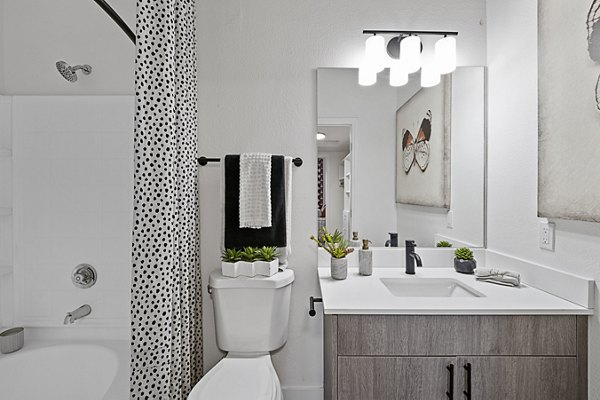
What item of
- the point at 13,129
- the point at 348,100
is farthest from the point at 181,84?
the point at 13,129

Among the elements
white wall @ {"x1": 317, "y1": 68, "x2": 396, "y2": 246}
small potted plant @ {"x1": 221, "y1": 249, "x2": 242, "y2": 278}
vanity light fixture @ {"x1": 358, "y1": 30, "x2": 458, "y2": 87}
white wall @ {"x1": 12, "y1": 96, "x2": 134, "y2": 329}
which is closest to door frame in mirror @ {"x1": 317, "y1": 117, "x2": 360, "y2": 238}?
white wall @ {"x1": 317, "y1": 68, "x2": 396, "y2": 246}

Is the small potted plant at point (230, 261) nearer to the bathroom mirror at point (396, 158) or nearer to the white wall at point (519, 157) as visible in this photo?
the bathroom mirror at point (396, 158)

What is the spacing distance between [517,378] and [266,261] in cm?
113

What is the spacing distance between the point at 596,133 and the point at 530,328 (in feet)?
2.28

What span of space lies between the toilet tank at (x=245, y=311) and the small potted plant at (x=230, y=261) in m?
0.03

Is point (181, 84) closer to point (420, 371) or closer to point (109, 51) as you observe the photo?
point (109, 51)

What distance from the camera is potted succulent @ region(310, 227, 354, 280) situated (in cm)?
198

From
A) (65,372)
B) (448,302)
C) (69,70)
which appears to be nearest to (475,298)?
(448,302)

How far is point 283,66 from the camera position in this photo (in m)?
2.22

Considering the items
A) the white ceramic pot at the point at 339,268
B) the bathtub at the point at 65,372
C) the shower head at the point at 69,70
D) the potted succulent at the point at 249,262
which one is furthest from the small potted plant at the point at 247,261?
the shower head at the point at 69,70

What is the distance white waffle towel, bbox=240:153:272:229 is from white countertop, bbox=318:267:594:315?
469mm

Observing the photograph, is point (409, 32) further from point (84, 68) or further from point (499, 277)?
point (84, 68)

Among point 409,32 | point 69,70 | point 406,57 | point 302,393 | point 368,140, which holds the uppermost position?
point 409,32

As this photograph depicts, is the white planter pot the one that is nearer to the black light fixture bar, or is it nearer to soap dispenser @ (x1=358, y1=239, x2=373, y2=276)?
soap dispenser @ (x1=358, y1=239, x2=373, y2=276)
